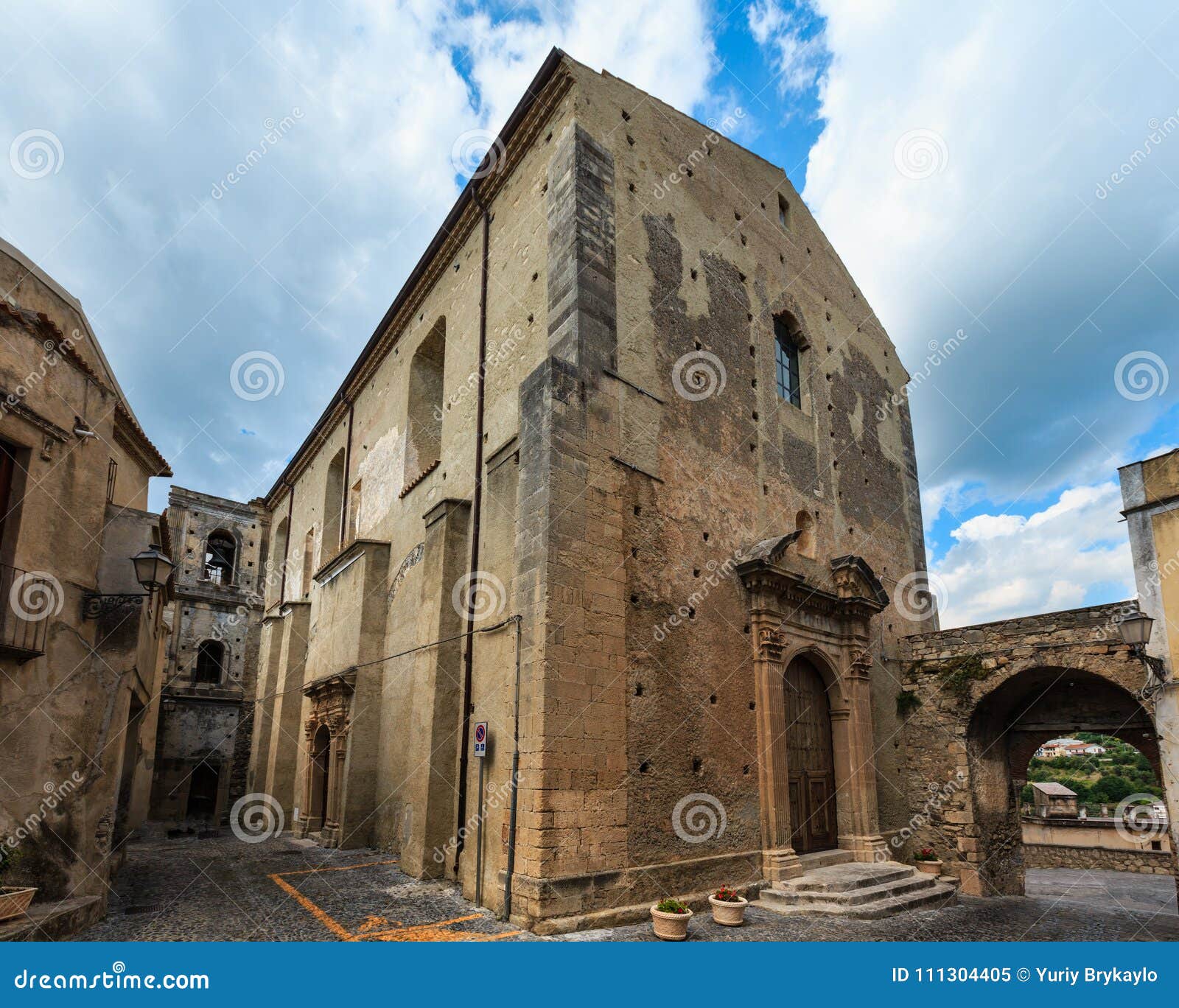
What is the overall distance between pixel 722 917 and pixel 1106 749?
2618 inches

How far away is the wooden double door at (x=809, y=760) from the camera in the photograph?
1123 centimetres

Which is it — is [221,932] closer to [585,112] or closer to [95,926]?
[95,926]

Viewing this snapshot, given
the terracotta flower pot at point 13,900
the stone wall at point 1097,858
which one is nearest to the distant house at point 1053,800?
the stone wall at point 1097,858

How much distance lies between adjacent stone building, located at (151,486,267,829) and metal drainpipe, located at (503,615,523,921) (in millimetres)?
15125

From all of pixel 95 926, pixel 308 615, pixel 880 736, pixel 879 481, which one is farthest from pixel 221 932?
pixel 879 481

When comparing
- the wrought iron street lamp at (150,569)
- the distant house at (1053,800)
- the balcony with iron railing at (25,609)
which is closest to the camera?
the balcony with iron railing at (25,609)

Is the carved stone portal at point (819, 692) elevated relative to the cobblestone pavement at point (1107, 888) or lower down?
elevated

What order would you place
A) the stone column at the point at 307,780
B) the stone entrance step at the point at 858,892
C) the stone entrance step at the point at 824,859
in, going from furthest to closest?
the stone column at the point at 307,780
the stone entrance step at the point at 824,859
the stone entrance step at the point at 858,892

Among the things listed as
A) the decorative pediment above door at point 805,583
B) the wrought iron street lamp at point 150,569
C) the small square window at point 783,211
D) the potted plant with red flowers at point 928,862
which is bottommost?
the potted plant with red flowers at point 928,862

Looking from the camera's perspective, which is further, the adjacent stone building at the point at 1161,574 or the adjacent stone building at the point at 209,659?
the adjacent stone building at the point at 209,659

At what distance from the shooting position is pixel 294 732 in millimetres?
17859

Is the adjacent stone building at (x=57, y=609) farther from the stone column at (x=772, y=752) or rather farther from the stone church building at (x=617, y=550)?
the stone column at (x=772, y=752)

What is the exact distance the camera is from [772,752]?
10398 millimetres

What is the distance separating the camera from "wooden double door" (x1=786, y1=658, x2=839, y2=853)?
36.8ft
